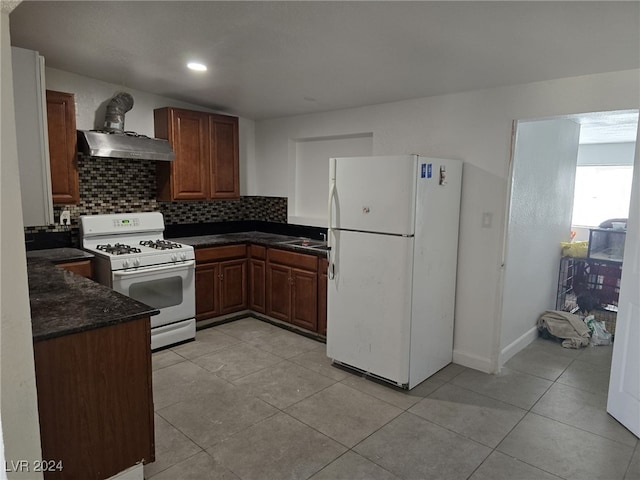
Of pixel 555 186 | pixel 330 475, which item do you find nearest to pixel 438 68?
pixel 555 186

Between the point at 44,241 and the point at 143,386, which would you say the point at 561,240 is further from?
the point at 44,241

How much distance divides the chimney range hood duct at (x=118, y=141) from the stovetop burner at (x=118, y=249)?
0.77 metres

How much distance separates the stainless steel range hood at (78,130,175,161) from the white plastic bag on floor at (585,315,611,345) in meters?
4.33

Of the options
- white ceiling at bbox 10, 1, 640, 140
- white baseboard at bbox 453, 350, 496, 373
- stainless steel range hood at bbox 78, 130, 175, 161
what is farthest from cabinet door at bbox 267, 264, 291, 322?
white ceiling at bbox 10, 1, 640, 140

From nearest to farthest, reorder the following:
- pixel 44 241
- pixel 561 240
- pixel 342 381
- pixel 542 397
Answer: pixel 542 397, pixel 342 381, pixel 44 241, pixel 561 240

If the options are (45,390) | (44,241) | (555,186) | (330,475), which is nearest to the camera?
(45,390)

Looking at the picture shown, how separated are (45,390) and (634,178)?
332 cm

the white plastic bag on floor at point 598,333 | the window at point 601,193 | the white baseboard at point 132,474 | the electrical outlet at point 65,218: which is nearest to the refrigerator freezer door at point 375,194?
the white baseboard at point 132,474

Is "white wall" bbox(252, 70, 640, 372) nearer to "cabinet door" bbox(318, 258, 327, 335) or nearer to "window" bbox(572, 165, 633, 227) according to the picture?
"cabinet door" bbox(318, 258, 327, 335)

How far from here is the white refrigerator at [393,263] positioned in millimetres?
2877

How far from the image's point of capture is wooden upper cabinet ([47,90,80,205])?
3.15 m

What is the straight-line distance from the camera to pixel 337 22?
2.18 metres

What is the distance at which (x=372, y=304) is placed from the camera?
3.07 m

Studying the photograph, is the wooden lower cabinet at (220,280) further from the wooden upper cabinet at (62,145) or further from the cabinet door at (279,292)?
the wooden upper cabinet at (62,145)
